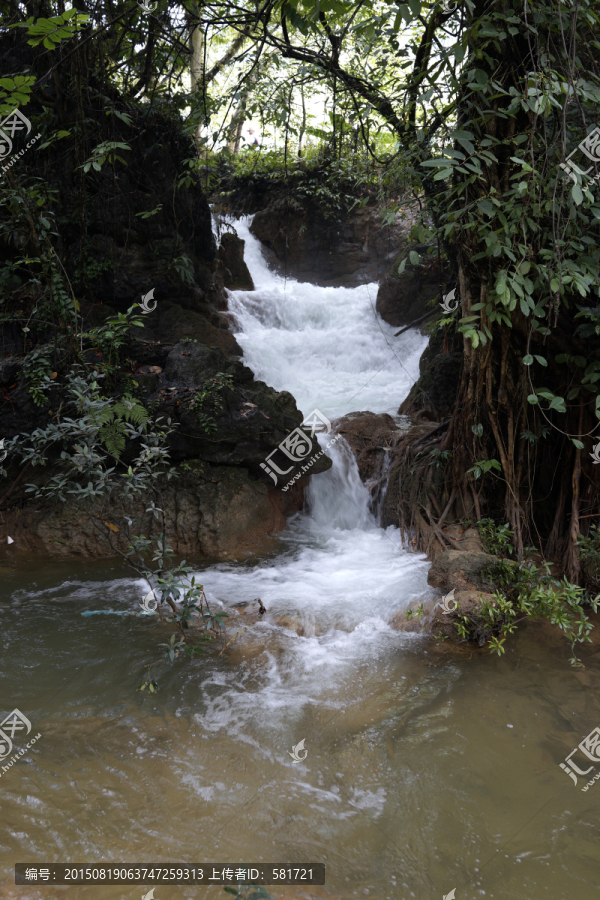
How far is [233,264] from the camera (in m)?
11.2

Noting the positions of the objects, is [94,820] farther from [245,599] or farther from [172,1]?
[172,1]

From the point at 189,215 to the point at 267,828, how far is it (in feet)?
25.4

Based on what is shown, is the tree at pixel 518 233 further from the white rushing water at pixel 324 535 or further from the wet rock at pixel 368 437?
the wet rock at pixel 368 437

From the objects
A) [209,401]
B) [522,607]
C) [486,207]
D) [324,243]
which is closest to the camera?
[486,207]

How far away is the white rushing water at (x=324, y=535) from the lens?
357cm

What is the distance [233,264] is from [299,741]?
33.2 feet

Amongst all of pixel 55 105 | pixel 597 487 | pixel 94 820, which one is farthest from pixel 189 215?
pixel 94 820

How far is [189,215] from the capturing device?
7848 millimetres

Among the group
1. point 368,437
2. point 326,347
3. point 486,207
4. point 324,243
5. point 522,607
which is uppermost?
point 324,243

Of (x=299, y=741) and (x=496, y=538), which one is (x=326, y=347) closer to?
(x=496, y=538)

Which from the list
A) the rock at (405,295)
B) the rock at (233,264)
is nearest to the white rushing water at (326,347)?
the rock at (405,295)

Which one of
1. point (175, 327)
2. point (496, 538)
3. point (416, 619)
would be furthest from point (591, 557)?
point (175, 327)

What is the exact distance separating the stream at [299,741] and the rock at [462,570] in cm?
35

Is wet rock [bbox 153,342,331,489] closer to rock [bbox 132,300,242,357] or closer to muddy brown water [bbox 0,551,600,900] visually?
rock [bbox 132,300,242,357]
